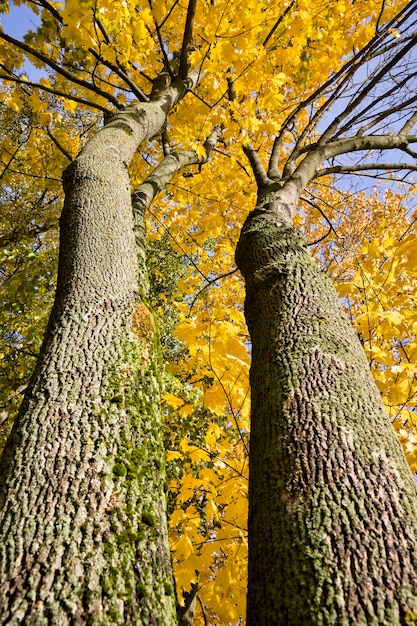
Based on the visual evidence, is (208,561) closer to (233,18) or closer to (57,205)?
(233,18)

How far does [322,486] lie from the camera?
34.1 inches

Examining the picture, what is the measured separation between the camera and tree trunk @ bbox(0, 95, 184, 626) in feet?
2.31

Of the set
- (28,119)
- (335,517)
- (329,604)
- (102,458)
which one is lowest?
(329,604)

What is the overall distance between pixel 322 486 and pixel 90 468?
54 centimetres

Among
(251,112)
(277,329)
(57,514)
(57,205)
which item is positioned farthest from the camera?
(57,205)

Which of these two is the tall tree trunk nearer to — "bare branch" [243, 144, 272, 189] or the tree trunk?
the tree trunk

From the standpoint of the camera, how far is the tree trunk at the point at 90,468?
2.31 feet

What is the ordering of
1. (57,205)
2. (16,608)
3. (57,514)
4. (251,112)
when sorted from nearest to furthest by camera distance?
(16,608) → (57,514) → (251,112) → (57,205)

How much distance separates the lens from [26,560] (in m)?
0.72

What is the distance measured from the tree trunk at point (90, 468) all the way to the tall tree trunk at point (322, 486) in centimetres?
26

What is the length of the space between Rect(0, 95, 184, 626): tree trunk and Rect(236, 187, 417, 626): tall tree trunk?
0.26 metres

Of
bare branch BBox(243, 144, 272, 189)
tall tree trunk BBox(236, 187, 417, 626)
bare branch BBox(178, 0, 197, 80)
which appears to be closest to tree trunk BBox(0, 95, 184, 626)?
tall tree trunk BBox(236, 187, 417, 626)

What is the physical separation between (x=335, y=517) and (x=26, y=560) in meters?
0.62

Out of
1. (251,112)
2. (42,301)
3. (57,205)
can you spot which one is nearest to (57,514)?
(251,112)
